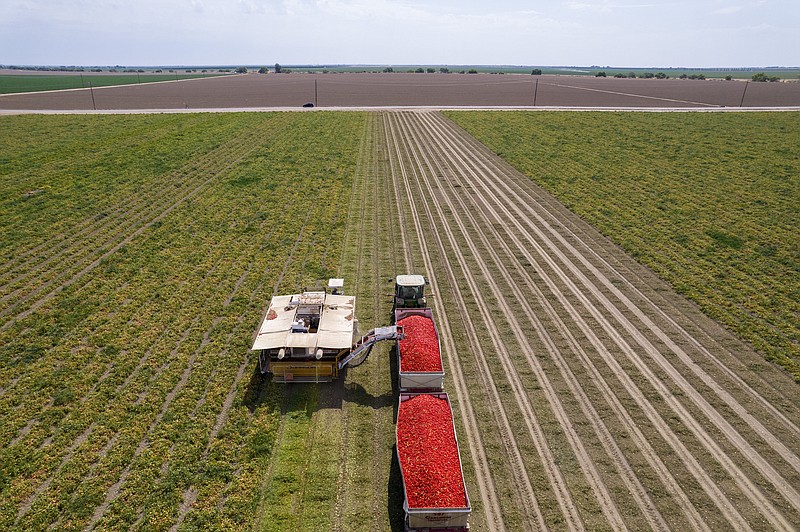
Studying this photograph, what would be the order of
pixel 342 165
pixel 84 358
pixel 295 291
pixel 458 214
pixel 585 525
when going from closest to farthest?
pixel 585 525, pixel 84 358, pixel 295 291, pixel 458 214, pixel 342 165

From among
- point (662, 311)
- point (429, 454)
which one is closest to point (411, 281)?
point (429, 454)

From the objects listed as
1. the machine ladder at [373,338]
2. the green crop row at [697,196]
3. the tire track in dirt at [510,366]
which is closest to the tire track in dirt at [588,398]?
the tire track in dirt at [510,366]

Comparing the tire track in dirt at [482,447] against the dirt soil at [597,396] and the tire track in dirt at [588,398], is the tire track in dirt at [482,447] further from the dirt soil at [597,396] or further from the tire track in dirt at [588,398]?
the tire track in dirt at [588,398]

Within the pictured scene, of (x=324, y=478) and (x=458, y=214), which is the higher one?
(x=458, y=214)

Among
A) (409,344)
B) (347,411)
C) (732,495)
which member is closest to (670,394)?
(732,495)

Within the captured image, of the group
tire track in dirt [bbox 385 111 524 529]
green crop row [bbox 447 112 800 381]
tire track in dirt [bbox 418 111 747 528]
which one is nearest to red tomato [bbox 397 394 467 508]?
tire track in dirt [bbox 385 111 524 529]

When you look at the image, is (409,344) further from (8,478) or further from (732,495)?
(8,478)

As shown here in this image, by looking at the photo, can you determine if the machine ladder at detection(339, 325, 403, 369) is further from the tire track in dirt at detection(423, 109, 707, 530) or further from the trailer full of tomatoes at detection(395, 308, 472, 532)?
the tire track in dirt at detection(423, 109, 707, 530)


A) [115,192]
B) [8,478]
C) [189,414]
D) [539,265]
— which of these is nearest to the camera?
[8,478]
